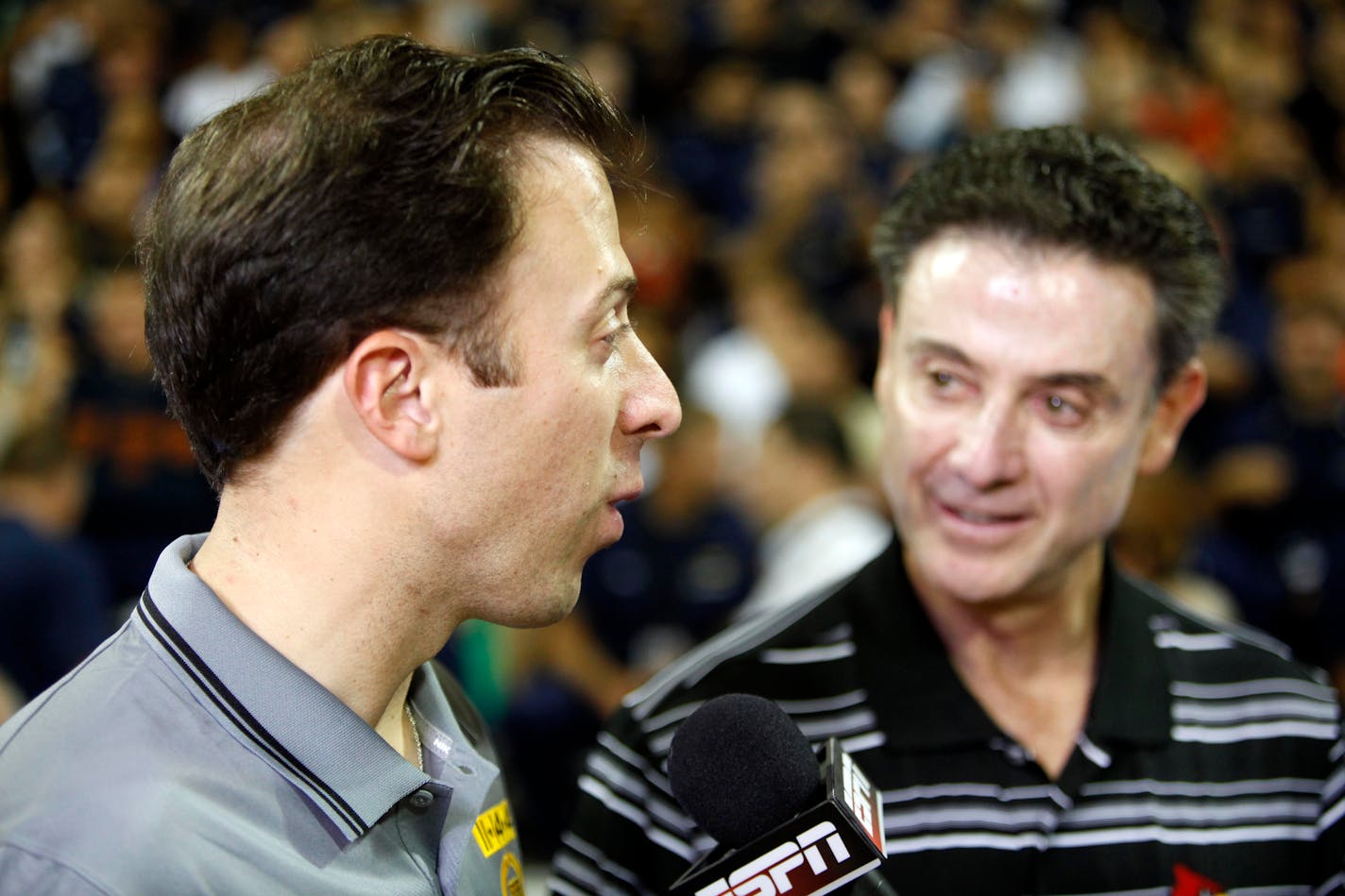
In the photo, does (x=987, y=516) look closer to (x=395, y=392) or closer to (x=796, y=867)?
(x=796, y=867)

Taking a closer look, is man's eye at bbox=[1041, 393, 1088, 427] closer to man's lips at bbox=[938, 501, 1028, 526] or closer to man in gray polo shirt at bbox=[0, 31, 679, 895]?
man's lips at bbox=[938, 501, 1028, 526]

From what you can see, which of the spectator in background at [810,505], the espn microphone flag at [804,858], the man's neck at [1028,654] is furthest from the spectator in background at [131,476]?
the espn microphone flag at [804,858]

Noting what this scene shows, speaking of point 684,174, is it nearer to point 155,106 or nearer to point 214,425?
point 155,106

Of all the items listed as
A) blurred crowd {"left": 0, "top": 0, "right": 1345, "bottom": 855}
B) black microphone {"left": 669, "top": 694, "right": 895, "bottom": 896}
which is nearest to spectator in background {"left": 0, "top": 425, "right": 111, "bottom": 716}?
blurred crowd {"left": 0, "top": 0, "right": 1345, "bottom": 855}

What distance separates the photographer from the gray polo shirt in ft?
3.83

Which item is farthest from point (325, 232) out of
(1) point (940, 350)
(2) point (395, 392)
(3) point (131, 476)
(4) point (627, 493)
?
(3) point (131, 476)

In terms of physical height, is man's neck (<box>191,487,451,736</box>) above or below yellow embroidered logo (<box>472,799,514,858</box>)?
above

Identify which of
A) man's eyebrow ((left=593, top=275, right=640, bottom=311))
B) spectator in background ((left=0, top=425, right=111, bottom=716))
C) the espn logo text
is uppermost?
spectator in background ((left=0, top=425, right=111, bottom=716))

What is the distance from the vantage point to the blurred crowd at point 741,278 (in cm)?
460

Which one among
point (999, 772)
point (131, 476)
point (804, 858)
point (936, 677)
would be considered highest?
point (131, 476)

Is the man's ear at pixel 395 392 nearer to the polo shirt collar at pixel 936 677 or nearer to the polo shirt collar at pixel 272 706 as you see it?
the polo shirt collar at pixel 272 706

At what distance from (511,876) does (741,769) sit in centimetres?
35

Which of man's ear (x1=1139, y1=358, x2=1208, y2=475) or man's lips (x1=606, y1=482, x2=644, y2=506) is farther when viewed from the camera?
man's ear (x1=1139, y1=358, x2=1208, y2=475)

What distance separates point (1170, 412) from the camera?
2084 millimetres
